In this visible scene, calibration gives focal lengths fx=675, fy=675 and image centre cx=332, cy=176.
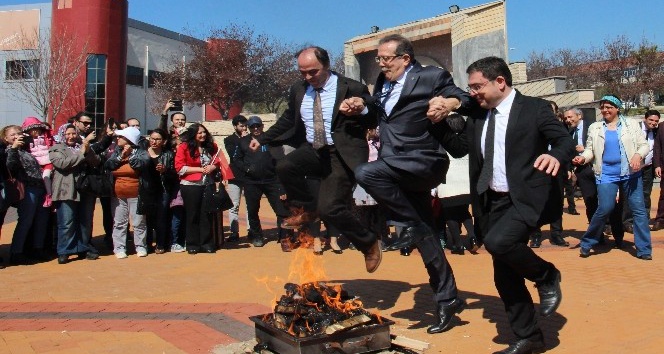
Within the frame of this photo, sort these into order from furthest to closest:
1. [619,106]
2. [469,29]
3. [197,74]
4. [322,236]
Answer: [197,74], [469,29], [322,236], [619,106]

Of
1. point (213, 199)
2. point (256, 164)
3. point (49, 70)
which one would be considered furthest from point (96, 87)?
point (213, 199)

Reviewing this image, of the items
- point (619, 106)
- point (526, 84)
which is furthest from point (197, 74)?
point (619, 106)

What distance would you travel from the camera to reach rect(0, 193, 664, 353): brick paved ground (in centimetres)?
510

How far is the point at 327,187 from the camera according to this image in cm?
566

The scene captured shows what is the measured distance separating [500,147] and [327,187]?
1.61 m

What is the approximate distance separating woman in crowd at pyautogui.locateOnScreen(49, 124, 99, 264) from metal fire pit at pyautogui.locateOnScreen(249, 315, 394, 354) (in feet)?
17.6

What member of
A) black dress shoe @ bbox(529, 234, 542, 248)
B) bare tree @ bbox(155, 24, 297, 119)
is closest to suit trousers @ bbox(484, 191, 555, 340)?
black dress shoe @ bbox(529, 234, 542, 248)

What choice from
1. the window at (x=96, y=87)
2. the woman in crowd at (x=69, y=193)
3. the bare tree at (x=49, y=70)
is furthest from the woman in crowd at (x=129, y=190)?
the window at (x=96, y=87)

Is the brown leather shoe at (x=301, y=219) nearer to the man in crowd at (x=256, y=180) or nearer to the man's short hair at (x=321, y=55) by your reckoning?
the man's short hair at (x=321, y=55)

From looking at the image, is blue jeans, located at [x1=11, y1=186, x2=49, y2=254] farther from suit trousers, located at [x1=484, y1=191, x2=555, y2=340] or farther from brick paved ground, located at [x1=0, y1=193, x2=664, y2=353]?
suit trousers, located at [x1=484, y1=191, x2=555, y2=340]

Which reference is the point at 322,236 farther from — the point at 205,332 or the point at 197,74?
the point at 197,74

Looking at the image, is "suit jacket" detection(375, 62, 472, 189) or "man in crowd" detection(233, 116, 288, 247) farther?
"man in crowd" detection(233, 116, 288, 247)

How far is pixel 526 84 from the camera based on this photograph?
22.4 m

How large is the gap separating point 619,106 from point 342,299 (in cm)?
522
